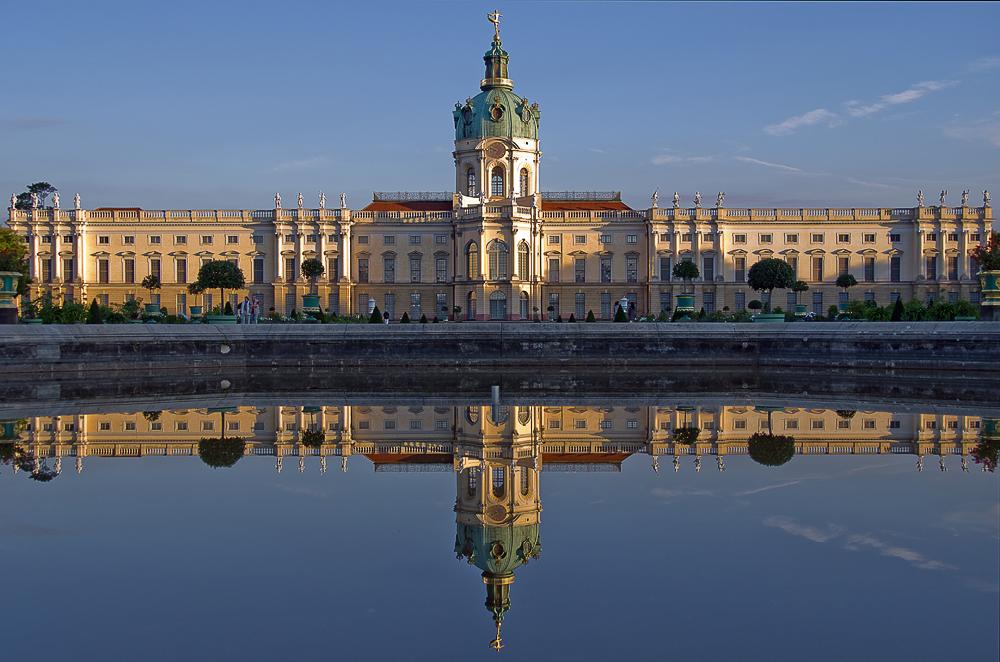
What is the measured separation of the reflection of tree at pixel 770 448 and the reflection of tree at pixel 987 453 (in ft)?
8.69

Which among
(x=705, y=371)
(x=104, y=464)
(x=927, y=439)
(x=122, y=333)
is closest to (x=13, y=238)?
(x=122, y=333)

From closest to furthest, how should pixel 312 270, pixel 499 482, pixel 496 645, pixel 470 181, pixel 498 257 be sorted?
pixel 496 645, pixel 499 482, pixel 498 257, pixel 312 270, pixel 470 181

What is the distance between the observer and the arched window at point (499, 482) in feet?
39.1

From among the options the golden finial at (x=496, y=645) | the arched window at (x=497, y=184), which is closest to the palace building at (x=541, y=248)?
the arched window at (x=497, y=184)

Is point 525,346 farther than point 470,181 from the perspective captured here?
No

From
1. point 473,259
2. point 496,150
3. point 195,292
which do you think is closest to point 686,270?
point 473,259

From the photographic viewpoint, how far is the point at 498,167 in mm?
66438

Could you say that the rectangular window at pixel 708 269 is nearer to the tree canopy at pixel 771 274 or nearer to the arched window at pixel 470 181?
the tree canopy at pixel 771 274

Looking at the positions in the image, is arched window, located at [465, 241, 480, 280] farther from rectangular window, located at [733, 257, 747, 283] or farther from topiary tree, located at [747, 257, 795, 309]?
rectangular window, located at [733, 257, 747, 283]

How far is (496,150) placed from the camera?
216ft

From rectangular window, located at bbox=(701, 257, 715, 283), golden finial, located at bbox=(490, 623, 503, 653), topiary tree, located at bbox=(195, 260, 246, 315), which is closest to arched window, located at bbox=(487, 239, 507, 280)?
rectangular window, located at bbox=(701, 257, 715, 283)

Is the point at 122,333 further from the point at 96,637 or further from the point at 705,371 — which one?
the point at 96,637

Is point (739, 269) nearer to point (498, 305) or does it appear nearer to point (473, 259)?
point (498, 305)

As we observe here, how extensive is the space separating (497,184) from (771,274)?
20.1m
